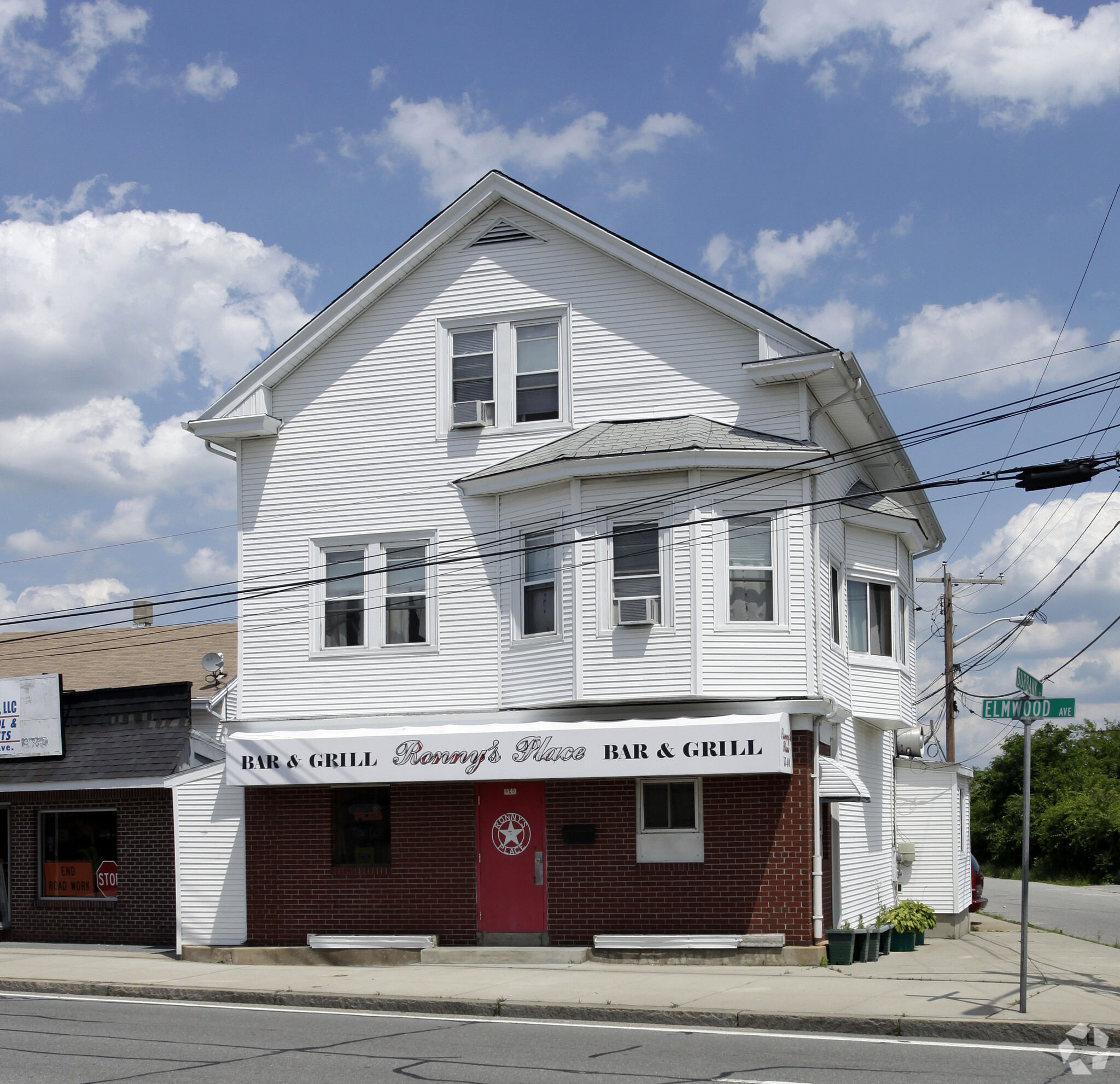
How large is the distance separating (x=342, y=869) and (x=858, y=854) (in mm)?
7670

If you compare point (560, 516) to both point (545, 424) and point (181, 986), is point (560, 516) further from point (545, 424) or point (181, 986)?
point (181, 986)

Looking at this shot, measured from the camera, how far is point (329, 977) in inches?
622

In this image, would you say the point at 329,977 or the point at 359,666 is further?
the point at 359,666

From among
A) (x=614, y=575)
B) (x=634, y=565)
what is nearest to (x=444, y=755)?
(x=614, y=575)

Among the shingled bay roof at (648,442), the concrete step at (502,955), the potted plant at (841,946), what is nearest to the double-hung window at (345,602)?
the shingled bay roof at (648,442)

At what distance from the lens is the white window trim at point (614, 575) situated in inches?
668

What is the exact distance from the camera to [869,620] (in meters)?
20.3

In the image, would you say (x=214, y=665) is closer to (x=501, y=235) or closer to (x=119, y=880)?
(x=119, y=880)

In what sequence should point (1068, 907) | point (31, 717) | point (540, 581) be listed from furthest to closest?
point (1068, 907) → point (31, 717) → point (540, 581)

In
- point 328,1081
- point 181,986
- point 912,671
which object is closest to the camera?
point 328,1081

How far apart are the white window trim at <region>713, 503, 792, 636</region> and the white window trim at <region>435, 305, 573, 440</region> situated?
3.04 meters

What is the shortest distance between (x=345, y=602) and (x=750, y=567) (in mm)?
6234

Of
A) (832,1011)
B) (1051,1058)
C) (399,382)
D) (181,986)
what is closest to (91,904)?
(181,986)

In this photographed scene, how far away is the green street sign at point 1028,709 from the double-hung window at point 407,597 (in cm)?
901
